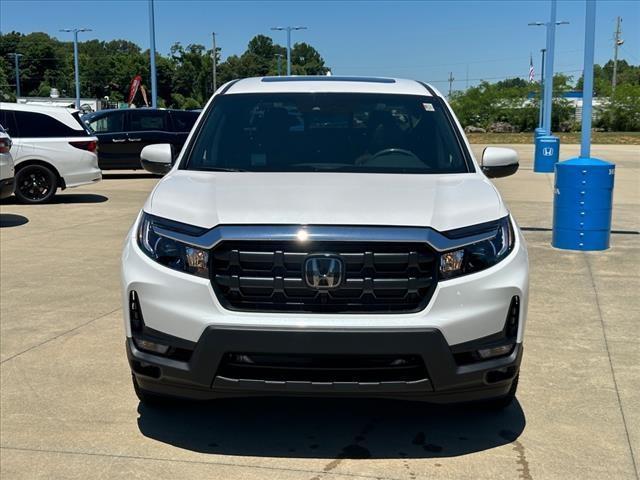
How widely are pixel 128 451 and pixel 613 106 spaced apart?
5385 centimetres

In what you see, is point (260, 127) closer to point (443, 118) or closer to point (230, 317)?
point (443, 118)

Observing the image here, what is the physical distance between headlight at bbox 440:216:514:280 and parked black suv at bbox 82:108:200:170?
15.4 metres

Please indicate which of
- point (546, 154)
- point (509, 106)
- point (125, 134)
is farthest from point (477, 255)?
point (509, 106)

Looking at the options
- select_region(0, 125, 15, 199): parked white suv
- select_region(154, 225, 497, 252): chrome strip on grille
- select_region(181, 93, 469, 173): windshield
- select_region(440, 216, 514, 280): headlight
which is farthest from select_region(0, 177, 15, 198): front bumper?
select_region(440, 216, 514, 280): headlight

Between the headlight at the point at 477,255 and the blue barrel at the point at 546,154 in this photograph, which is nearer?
the headlight at the point at 477,255

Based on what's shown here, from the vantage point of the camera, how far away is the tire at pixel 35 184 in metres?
13.2

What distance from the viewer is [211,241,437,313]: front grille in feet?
10.7

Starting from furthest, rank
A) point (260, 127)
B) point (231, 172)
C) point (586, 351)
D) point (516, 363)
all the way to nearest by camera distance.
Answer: point (586, 351), point (260, 127), point (231, 172), point (516, 363)

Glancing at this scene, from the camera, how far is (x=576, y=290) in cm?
687

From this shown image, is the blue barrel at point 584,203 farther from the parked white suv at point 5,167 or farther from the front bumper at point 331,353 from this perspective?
the parked white suv at point 5,167

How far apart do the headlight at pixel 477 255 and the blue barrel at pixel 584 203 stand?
550 cm

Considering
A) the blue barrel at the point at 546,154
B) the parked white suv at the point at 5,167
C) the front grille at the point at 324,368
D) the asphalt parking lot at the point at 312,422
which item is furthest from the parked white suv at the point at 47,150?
the blue barrel at the point at 546,154

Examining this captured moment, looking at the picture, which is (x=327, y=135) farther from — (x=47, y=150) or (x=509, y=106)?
(x=509, y=106)

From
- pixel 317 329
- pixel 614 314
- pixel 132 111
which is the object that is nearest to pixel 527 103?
pixel 132 111
